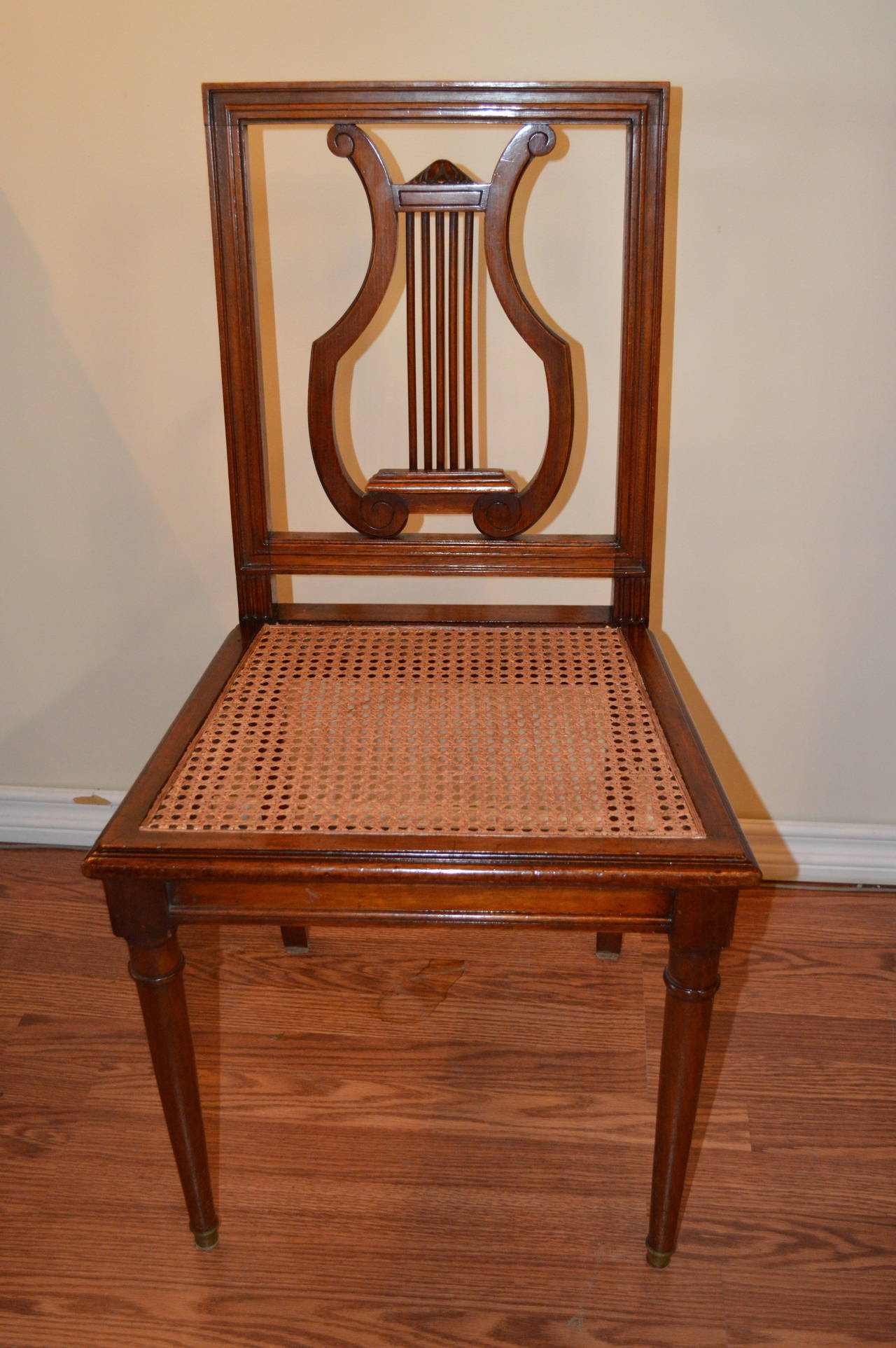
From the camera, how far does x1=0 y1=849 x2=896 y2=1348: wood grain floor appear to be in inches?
46.4

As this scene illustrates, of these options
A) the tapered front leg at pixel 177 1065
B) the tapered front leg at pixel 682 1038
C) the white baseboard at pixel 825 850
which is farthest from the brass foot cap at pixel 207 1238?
the white baseboard at pixel 825 850

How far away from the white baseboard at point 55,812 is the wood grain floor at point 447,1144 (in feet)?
0.54

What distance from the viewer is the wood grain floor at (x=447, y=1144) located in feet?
3.87

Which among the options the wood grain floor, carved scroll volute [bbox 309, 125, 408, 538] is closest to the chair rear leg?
the wood grain floor

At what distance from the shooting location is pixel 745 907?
177 centimetres

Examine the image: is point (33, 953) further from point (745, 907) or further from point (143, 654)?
point (745, 907)

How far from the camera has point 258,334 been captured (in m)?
1.29

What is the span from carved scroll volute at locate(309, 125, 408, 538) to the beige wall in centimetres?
32

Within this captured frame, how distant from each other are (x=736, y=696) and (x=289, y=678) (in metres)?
0.76

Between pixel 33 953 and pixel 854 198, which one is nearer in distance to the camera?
pixel 854 198

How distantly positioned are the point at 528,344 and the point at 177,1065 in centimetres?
82

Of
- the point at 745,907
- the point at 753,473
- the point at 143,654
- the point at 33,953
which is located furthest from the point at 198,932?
the point at 753,473

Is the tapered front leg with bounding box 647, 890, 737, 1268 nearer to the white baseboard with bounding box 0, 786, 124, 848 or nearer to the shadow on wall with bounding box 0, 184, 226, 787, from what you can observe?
the shadow on wall with bounding box 0, 184, 226, 787

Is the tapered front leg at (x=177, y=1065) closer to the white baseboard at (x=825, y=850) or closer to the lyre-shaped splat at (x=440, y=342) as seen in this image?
the lyre-shaped splat at (x=440, y=342)
